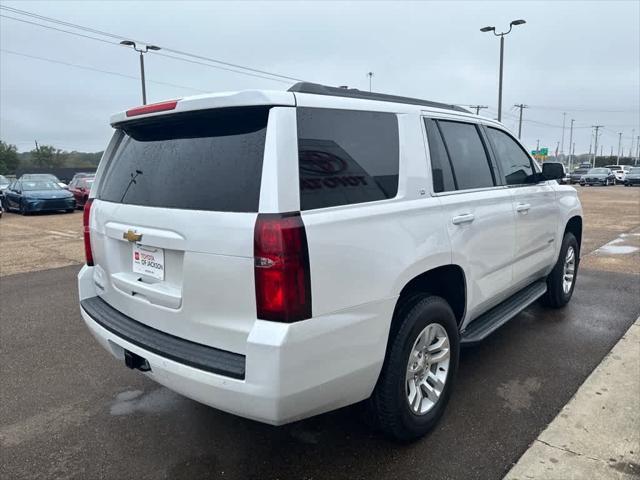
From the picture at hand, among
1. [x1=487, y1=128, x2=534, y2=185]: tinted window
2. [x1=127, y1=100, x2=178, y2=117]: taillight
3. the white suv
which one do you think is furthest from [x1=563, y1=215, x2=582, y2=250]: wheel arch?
[x1=127, y1=100, x2=178, y2=117]: taillight

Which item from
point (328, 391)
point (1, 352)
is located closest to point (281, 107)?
point (328, 391)

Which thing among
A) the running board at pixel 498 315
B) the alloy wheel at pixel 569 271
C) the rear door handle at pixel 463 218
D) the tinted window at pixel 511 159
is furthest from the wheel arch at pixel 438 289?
the alloy wheel at pixel 569 271

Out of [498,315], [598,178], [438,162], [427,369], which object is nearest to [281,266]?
[427,369]

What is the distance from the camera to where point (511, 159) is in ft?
14.1

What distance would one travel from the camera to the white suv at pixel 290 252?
2154 millimetres

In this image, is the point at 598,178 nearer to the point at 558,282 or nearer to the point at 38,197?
the point at 38,197

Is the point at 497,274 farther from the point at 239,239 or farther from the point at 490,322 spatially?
the point at 239,239

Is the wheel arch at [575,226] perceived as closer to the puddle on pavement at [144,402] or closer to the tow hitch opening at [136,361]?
the puddle on pavement at [144,402]

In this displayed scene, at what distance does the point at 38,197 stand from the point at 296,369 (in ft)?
62.5

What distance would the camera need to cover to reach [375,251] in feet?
8.07

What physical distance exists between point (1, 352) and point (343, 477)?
348 centimetres

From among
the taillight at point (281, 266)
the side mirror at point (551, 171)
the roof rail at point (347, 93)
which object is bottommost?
the taillight at point (281, 266)

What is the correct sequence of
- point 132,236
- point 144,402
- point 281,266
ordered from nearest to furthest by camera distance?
point 281,266, point 132,236, point 144,402

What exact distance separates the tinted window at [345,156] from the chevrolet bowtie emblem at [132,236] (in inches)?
39.0
